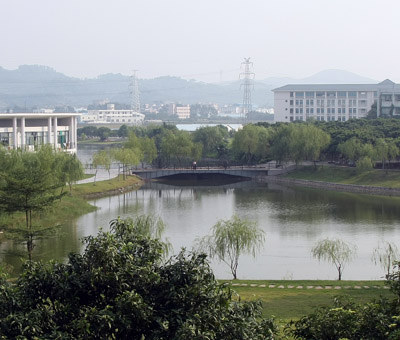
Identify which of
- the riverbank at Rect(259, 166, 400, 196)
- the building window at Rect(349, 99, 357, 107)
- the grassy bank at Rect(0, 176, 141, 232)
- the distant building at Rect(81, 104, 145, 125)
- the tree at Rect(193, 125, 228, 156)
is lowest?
the grassy bank at Rect(0, 176, 141, 232)

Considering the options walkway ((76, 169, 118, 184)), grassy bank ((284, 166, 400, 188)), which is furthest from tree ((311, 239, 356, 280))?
walkway ((76, 169, 118, 184))

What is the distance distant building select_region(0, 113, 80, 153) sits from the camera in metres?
28.2

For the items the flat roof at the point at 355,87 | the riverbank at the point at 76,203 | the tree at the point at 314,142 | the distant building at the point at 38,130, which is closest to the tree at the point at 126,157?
the riverbank at the point at 76,203

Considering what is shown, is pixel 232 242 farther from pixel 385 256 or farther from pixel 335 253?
pixel 385 256

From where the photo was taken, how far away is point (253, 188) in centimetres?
3030

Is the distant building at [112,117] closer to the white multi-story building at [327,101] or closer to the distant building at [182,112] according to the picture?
the distant building at [182,112]

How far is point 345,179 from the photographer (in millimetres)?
30031

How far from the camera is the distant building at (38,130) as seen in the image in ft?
92.4

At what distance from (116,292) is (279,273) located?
863cm

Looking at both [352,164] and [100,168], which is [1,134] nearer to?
[100,168]

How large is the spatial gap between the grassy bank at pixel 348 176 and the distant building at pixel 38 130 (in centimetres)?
1046

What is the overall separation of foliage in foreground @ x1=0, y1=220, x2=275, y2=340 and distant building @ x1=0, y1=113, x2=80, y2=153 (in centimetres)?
2144

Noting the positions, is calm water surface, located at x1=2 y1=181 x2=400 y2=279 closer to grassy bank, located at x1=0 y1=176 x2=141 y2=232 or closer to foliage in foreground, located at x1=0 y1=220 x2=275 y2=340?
grassy bank, located at x1=0 y1=176 x2=141 y2=232

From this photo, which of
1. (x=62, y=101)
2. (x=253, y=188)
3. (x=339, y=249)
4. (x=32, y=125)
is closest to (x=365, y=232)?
(x=339, y=249)
